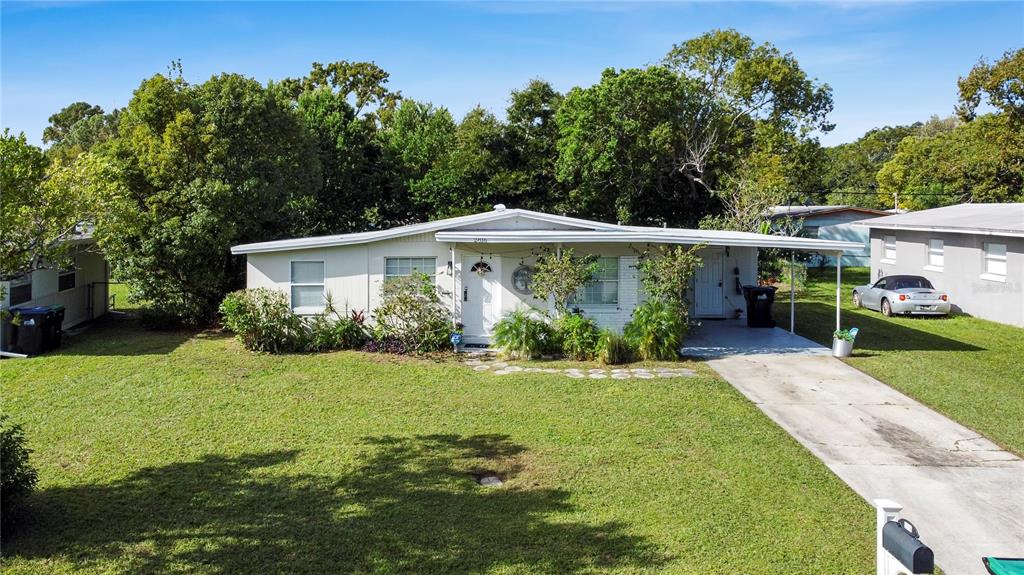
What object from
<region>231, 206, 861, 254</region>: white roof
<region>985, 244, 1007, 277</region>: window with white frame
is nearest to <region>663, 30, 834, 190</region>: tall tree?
<region>985, 244, 1007, 277</region>: window with white frame

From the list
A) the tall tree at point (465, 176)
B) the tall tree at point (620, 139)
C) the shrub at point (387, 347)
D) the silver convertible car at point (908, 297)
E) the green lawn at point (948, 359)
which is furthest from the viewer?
the tall tree at point (465, 176)

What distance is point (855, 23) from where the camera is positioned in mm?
13195

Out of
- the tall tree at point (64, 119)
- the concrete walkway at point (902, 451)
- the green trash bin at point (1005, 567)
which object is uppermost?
the tall tree at point (64, 119)

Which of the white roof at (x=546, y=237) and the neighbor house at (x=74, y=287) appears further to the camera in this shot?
the neighbor house at (x=74, y=287)

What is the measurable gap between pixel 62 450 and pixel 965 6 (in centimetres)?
1613

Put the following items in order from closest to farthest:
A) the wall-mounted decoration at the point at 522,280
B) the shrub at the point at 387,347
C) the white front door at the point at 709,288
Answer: the shrub at the point at 387,347 < the wall-mounted decoration at the point at 522,280 < the white front door at the point at 709,288

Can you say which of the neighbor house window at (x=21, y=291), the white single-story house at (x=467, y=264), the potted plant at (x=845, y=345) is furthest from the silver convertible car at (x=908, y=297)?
the neighbor house window at (x=21, y=291)

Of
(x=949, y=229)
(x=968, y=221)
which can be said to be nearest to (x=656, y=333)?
(x=949, y=229)

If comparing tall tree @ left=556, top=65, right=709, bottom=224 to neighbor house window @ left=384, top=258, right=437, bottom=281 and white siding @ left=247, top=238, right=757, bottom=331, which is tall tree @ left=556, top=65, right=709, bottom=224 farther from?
neighbor house window @ left=384, top=258, right=437, bottom=281

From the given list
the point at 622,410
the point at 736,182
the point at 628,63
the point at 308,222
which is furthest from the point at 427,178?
the point at 622,410

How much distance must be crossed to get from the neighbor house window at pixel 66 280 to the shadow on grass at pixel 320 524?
12220mm

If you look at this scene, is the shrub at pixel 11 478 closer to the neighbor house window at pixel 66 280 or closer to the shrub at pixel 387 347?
the shrub at pixel 387 347

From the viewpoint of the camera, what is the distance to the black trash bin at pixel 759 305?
57.4 feet

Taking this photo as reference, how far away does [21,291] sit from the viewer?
15750mm
